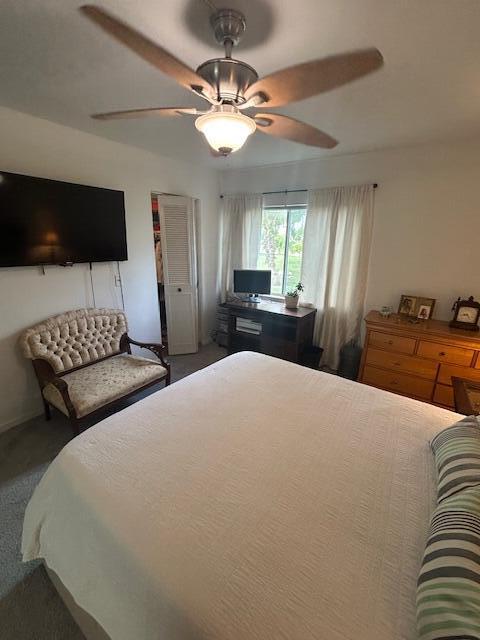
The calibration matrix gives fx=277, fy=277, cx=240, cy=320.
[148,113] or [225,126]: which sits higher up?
[148,113]

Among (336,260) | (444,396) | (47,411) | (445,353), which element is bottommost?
(47,411)

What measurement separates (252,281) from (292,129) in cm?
237

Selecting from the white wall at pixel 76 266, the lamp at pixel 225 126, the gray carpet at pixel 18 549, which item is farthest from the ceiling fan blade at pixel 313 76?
the gray carpet at pixel 18 549

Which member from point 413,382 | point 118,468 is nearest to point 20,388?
point 118,468

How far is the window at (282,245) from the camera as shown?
11.9ft

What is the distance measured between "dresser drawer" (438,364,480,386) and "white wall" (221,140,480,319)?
0.63 meters

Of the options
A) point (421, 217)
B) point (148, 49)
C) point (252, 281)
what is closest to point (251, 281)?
point (252, 281)

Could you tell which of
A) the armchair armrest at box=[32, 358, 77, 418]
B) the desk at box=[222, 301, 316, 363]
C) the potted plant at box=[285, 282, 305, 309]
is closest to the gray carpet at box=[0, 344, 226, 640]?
the armchair armrest at box=[32, 358, 77, 418]

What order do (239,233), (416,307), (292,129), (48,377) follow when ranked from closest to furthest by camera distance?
1. (292,129)
2. (48,377)
3. (416,307)
4. (239,233)

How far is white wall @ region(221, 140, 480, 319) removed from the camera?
2539mm

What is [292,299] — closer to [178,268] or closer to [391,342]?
[391,342]

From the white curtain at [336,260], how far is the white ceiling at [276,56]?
828 millimetres

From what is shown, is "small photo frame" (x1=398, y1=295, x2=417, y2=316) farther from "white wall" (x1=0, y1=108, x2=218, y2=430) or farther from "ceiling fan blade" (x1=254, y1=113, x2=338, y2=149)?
"white wall" (x1=0, y1=108, x2=218, y2=430)

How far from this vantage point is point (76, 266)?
8.73 ft
